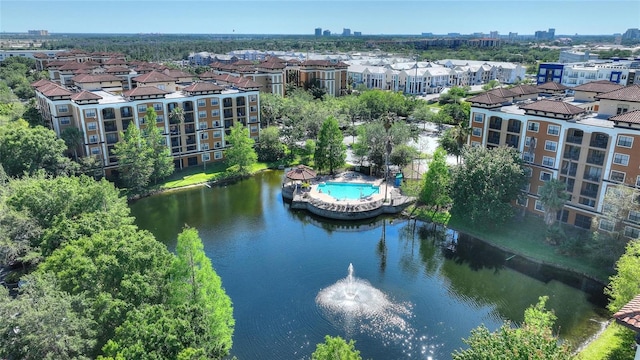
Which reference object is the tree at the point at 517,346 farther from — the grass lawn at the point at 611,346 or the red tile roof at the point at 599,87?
the red tile roof at the point at 599,87

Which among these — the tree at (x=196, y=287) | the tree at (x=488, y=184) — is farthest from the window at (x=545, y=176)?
the tree at (x=196, y=287)

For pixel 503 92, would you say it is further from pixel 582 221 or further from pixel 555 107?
pixel 582 221

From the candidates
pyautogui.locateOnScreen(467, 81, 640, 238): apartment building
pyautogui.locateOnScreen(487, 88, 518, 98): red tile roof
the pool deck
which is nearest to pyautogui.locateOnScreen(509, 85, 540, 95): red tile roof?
pyautogui.locateOnScreen(487, 88, 518, 98): red tile roof

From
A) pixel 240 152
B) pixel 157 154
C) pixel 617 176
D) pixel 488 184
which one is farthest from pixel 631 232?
pixel 157 154

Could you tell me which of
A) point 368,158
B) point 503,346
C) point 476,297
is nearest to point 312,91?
point 368,158

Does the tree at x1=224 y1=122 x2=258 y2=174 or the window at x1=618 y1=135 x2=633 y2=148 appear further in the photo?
the tree at x1=224 y1=122 x2=258 y2=174

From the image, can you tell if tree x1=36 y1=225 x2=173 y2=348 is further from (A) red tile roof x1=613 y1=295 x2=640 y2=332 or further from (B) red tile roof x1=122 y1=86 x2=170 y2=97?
(B) red tile roof x1=122 y1=86 x2=170 y2=97
